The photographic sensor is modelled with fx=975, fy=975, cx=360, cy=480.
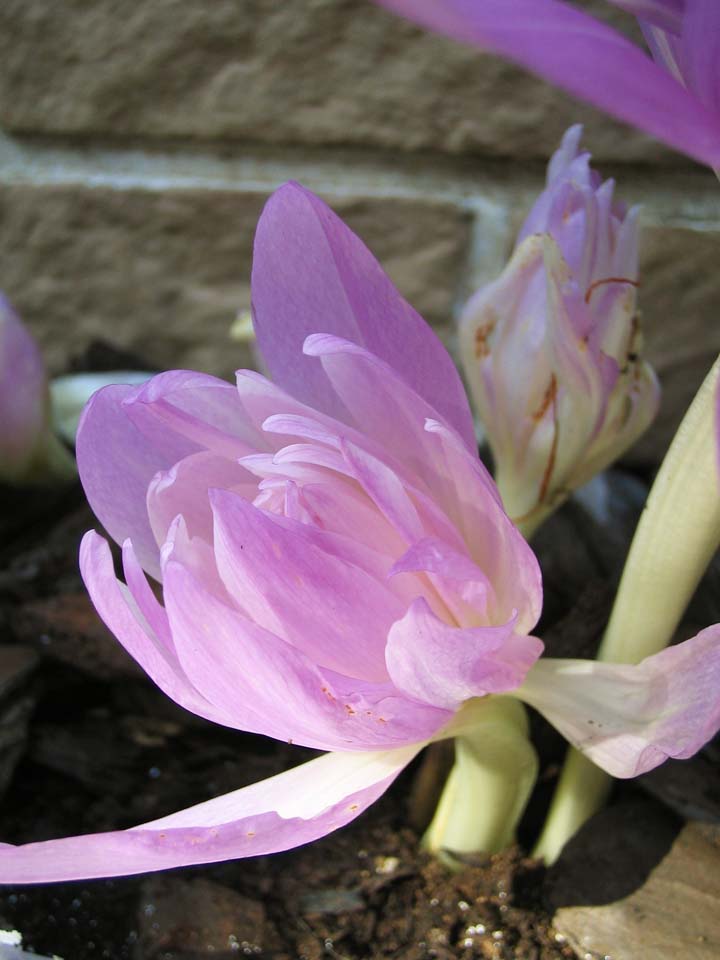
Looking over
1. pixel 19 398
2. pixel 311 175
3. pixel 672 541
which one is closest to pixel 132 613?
pixel 672 541

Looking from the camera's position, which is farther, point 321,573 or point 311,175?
point 311,175

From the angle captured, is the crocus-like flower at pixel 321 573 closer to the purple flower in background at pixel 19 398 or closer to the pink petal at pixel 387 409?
the pink petal at pixel 387 409

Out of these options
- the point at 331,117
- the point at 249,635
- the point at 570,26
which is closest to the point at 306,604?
the point at 249,635

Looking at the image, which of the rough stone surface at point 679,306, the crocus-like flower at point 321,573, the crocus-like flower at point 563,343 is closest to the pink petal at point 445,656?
the crocus-like flower at point 321,573

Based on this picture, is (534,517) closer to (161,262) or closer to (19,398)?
(19,398)

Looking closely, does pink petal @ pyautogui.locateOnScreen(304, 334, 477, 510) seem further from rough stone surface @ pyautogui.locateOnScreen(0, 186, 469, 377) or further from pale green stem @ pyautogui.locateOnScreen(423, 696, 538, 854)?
rough stone surface @ pyautogui.locateOnScreen(0, 186, 469, 377)

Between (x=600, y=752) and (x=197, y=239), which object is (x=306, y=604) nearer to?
(x=600, y=752)

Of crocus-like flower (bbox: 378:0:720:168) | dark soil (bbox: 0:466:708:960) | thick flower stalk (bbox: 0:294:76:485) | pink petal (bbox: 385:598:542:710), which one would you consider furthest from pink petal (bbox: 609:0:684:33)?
thick flower stalk (bbox: 0:294:76:485)
